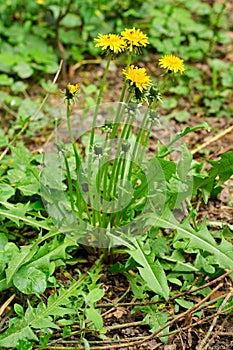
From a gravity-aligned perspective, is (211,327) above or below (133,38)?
below

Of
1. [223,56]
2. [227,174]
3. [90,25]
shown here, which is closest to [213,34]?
[223,56]

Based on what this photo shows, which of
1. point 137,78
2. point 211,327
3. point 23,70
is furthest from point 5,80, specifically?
point 211,327

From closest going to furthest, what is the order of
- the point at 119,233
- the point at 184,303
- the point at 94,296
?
1. the point at 94,296
2. the point at 184,303
3. the point at 119,233

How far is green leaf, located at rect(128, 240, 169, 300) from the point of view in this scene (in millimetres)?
2150

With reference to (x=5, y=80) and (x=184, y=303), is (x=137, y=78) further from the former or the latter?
(x=5, y=80)

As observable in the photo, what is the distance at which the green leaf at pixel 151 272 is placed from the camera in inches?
84.7

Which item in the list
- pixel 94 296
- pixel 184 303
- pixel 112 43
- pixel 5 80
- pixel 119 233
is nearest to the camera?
pixel 112 43

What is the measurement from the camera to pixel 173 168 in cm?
236

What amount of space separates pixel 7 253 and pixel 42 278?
0.67 ft

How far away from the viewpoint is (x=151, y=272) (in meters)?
2.21

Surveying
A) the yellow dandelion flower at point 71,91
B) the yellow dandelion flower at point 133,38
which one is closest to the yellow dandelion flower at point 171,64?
the yellow dandelion flower at point 133,38

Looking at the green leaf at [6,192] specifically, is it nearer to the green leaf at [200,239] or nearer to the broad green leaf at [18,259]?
the broad green leaf at [18,259]

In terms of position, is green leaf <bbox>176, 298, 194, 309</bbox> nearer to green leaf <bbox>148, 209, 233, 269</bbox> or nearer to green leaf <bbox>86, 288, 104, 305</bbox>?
green leaf <bbox>148, 209, 233, 269</bbox>

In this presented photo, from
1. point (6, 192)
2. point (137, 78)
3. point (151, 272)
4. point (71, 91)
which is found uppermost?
point (137, 78)
